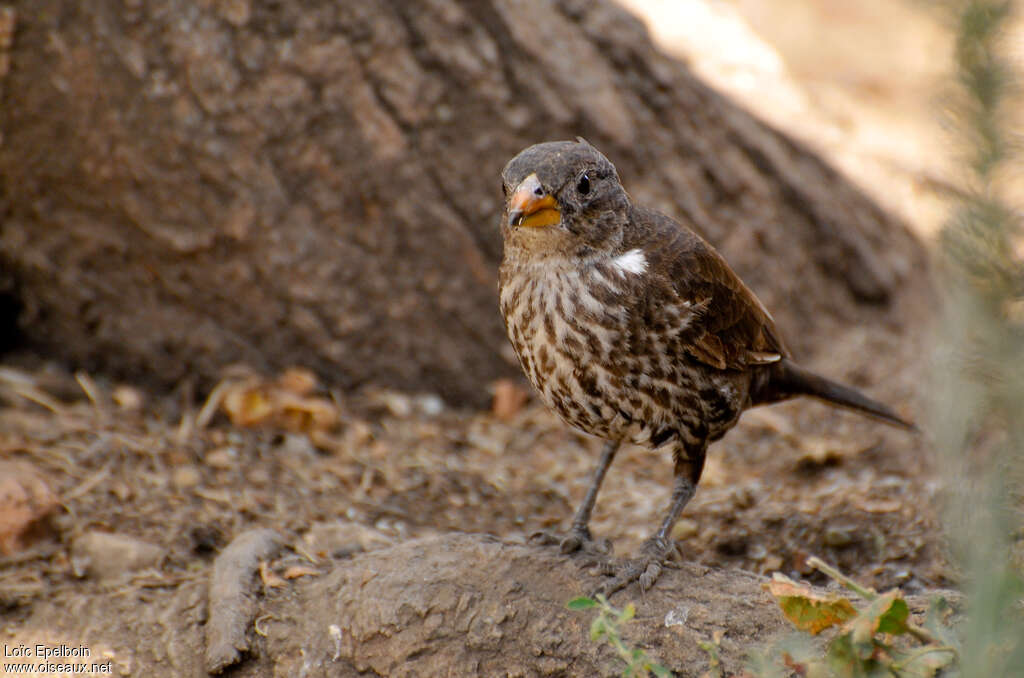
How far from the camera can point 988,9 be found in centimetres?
110

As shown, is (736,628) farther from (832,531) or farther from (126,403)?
(126,403)

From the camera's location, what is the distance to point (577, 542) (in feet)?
11.5

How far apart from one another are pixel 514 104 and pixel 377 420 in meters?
1.56

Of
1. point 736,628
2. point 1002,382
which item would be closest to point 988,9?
point 1002,382

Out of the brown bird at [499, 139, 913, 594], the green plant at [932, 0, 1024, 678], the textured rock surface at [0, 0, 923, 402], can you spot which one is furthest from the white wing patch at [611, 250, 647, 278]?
the green plant at [932, 0, 1024, 678]

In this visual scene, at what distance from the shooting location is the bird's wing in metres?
3.38

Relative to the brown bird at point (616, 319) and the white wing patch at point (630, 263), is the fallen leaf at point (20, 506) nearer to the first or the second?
the brown bird at point (616, 319)

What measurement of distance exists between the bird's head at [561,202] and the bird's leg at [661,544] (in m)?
0.74

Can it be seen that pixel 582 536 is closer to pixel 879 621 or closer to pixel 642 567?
pixel 642 567

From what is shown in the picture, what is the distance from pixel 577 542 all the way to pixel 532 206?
1.10 meters

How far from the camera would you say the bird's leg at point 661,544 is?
322 cm

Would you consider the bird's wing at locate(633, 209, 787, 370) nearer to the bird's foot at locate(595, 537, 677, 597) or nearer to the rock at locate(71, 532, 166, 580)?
the bird's foot at locate(595, 537, 677, 597)

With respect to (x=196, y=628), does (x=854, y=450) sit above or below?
above

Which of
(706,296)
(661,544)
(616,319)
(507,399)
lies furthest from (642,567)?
(507,399)
